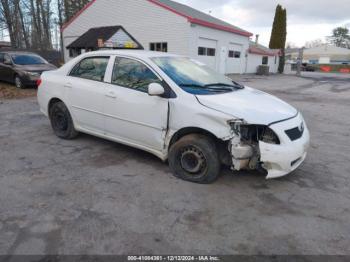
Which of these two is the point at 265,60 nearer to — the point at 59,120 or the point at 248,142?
the point at 59,120

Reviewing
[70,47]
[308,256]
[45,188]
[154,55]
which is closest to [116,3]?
[70,47]

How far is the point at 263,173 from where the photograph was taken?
4.08m

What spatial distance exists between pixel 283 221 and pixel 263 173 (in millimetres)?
1166

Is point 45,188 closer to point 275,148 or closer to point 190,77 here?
point 190,77

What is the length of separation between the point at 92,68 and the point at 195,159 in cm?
241

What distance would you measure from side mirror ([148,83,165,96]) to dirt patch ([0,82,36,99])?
28.0 ft

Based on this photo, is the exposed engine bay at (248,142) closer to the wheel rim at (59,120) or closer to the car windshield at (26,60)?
the wheel rim at (59,120)

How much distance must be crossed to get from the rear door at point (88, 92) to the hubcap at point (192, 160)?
5.24 ft

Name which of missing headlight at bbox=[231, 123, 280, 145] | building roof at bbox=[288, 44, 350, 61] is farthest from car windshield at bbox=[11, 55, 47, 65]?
building roof at bbox=[288, 44, 350, 61]

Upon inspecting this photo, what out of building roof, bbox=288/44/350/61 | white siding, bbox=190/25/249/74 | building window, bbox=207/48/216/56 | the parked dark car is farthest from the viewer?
building roof, bbox=288/44/350/61

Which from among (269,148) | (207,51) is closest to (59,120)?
(269,148)

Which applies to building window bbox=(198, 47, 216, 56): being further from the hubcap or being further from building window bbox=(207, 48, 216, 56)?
the hubcap

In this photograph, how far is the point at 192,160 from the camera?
3742 mm

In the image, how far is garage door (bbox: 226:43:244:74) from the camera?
24672 mm
